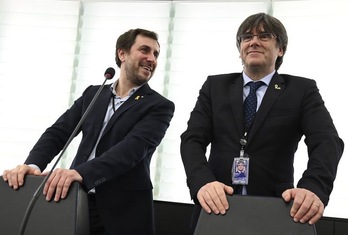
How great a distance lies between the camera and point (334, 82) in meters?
3.61

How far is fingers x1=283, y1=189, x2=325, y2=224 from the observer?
1.36 meters

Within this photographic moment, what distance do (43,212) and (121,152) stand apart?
52 centimetres

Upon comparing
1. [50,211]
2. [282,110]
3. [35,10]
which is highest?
[35,10]

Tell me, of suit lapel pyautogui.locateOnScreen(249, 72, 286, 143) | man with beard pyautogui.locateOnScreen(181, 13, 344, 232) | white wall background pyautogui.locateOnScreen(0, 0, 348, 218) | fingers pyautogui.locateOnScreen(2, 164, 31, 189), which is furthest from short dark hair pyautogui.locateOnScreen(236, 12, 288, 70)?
white wall background pyautogui.locateOnScreen(0, 0, 348, 218)

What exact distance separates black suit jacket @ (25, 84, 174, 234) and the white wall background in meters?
1.50

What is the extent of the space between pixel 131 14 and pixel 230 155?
106 inches

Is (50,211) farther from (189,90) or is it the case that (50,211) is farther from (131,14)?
(131,14)

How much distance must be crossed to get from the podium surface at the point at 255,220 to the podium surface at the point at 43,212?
1.41 ft

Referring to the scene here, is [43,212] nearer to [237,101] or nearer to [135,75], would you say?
[237,101]

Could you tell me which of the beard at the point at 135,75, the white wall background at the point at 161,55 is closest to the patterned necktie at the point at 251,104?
the beard at the point at 135,75

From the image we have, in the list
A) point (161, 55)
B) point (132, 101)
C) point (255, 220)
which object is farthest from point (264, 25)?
point (161, 55)

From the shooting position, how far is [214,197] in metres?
1.43

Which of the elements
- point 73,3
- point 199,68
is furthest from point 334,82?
point 73,3

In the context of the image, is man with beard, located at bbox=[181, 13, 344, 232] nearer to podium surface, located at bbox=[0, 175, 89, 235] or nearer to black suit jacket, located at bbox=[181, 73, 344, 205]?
black suit jacket, located at bbox=[181, 73, 344, 205]
